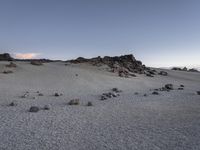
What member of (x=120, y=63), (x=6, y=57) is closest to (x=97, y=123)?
(x=120, y=63)

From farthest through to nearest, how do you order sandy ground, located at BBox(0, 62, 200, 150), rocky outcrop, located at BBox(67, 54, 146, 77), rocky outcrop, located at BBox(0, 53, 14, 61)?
1. rocky outcrop, located at BBox(0, 53, 14, 61)
2. rocky outcrop, located at BBox(67, 54, 146, 77)
3. sandy ground, located at BBox(0, 62, 200, 150)

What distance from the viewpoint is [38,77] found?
44.1 feet

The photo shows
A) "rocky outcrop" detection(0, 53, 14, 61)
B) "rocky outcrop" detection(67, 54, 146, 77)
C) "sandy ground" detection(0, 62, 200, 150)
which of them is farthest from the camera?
"rocky outcrop" detection(0, 53, 14, 61)

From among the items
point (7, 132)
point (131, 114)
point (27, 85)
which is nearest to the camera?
point (7, 132)

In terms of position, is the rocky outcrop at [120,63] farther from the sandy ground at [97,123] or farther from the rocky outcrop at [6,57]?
the sandy ground at [97,123]

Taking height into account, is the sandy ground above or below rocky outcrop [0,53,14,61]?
below

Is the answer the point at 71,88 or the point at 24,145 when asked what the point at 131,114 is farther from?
the point at 71,88

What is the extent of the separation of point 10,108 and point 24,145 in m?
2.91

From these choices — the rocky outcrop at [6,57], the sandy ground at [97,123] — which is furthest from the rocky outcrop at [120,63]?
the sandy ground at [97,123]

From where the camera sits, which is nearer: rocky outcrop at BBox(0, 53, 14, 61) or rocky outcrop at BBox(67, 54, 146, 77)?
rocky outcrop at BBox(67, 54, 146, 77)

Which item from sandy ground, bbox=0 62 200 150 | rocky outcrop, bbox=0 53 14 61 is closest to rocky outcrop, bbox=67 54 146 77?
rocky outcrop, bbox=0 53 14 61

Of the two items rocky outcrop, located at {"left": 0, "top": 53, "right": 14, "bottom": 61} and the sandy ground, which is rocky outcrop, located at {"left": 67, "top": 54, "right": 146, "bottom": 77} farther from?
the sandy ground

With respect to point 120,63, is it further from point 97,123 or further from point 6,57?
Result: point 97,123

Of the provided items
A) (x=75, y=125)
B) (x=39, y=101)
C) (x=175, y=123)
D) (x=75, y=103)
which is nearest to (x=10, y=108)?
(x=39, y=101)
